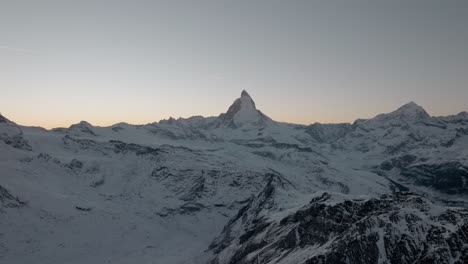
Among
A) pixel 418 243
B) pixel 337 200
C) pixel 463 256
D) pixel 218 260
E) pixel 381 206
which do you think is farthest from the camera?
pixel 218 260

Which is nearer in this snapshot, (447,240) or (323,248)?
(447,240)

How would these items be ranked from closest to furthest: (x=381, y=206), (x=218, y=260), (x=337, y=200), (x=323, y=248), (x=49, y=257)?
1. (x=323, y=248)
2. (x=381, y=206)
3. (x=337, y=200)
4. (x=218, y=260)
5. (x=49, y=257)

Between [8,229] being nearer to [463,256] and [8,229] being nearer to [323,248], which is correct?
[323,248]

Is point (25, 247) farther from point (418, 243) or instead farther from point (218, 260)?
point (418, 243)

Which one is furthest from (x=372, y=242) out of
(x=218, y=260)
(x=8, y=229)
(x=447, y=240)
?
(x=8, y=229)

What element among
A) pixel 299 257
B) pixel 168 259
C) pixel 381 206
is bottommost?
pixel 168 259

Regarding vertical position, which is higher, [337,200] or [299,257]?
[337,200]
